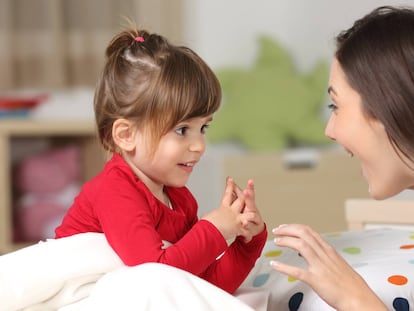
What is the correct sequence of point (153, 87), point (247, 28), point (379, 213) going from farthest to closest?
point (247, 28) < point (379, 213) < point (153, 87)

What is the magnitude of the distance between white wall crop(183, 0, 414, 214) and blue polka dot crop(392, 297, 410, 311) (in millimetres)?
1914

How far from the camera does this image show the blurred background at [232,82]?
2.96 m

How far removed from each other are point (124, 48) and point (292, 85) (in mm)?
1924

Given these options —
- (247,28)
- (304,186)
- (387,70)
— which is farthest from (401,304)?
(247,28)

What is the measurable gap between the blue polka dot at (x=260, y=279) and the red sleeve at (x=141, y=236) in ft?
0.77

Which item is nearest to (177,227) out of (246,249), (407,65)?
(246,249)

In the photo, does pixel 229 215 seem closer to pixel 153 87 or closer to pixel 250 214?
pixel 250 214

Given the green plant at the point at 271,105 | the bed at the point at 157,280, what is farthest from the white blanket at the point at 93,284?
the green plant at the point at 271,105

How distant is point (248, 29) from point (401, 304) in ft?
7.22

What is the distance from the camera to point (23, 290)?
109 centimetres

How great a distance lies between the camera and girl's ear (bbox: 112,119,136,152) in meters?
1.25

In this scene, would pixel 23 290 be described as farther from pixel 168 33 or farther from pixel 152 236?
pixel 168 33

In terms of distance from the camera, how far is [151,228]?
115 cm

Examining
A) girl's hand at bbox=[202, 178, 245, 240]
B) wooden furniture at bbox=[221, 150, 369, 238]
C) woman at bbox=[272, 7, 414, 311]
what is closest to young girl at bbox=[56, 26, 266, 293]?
girl's hand at bbox=[202, 178, 245, 240]
